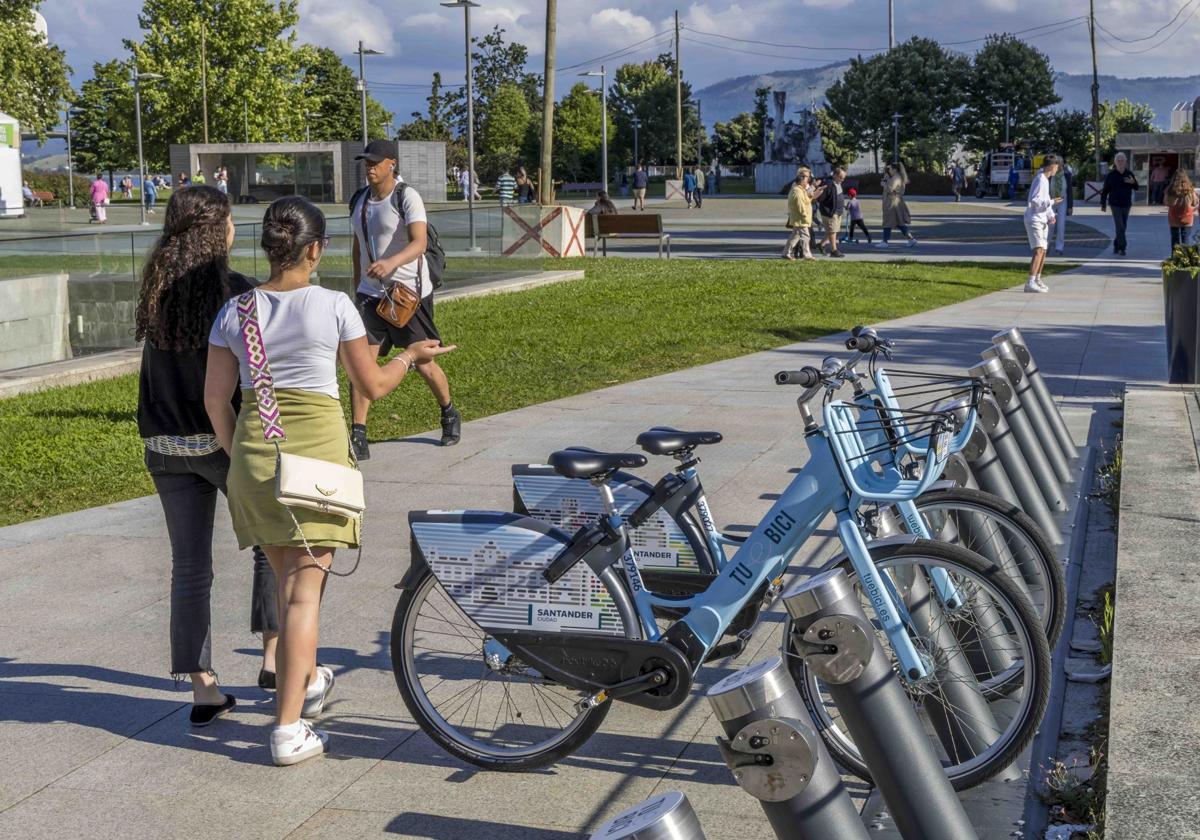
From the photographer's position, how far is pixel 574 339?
1407 centimetres

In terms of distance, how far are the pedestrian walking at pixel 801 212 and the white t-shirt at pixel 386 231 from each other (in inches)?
634

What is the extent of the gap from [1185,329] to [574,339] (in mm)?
5951

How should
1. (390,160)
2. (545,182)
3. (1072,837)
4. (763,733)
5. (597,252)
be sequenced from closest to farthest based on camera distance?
1. (763,733)
2. (1072,837)
3. (390,160)
4. (597,252)
5. (545,182)

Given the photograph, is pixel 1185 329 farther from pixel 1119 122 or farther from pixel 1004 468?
pixel 1119 122

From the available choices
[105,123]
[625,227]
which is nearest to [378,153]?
[625,227]

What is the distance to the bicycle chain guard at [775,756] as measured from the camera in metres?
2.42

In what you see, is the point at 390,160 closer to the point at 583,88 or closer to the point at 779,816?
the point at 779,816

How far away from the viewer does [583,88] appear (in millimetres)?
108812

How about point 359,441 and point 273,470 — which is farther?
point 359,441

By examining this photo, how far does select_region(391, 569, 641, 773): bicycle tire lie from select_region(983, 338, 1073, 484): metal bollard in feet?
11.3

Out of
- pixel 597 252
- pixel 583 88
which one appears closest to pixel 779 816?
pixel 597 252

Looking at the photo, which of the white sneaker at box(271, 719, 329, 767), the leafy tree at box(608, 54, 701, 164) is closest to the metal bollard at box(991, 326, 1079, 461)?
the white sneaker at box(271, 719, 329, 767)

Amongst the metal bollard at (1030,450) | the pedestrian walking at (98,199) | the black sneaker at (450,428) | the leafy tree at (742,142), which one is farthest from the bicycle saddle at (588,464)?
the leafy tree at (742,142)

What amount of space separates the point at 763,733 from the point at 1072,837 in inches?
63.4
